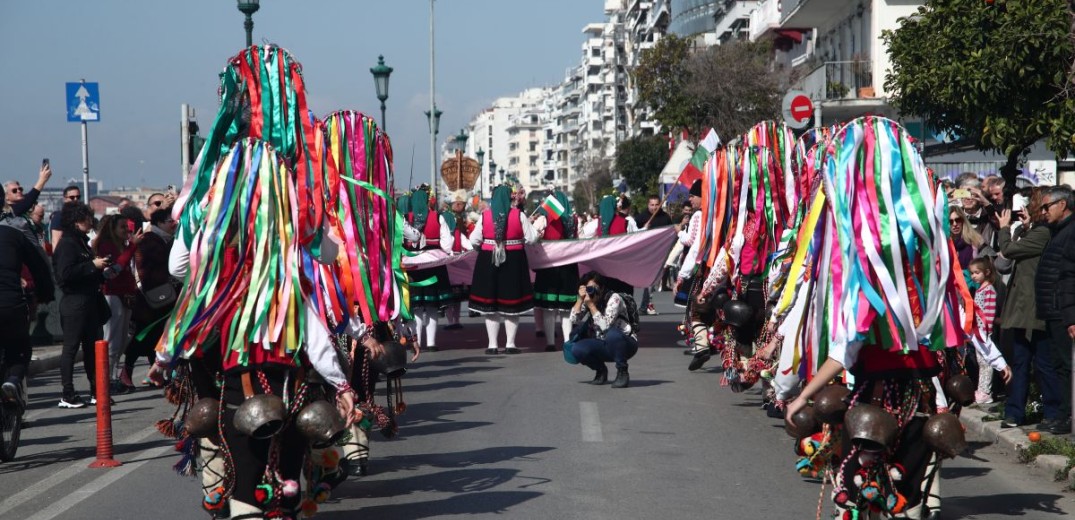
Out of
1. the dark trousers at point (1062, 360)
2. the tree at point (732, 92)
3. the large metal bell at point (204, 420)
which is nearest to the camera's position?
the large metal bell at point (204, 420)

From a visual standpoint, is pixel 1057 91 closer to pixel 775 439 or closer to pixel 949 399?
pixel 775 439

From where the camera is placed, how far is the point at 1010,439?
9.79 metres

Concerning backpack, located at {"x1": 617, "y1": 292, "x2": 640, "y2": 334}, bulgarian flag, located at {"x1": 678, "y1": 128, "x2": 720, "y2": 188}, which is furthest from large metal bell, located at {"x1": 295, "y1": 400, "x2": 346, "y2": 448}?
bulgarian flag, located at {"x1": 678, "y1": 128, "x2": 720, "y2": 188}

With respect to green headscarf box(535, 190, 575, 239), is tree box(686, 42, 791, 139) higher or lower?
higher

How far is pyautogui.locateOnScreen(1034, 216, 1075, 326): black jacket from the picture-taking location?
30.6 feet

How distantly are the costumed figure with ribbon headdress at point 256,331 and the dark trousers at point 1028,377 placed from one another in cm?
599

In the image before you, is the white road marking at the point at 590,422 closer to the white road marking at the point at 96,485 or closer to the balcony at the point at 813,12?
the white road marking at the point at 96,485

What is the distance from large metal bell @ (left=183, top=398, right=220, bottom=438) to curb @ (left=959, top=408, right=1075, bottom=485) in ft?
17.8

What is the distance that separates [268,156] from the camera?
6.29 m

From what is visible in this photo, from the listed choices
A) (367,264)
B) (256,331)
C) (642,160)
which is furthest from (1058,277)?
(642,160)

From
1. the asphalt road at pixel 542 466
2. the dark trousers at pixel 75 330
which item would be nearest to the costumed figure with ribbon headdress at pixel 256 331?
the asphalt road at pixel 542 466

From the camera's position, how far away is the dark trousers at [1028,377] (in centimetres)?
1009

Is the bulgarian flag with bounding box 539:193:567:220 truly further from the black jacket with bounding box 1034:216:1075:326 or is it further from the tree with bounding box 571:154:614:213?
the tree with bounding box 571:154:614:213

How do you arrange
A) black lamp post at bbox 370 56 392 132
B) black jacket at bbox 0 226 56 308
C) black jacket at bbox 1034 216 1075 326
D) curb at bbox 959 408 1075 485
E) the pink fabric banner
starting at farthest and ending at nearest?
1. black lamp post at bbox 370 56 392 132
2. the pink fabric banner
3. black jacket at bbox 0 226 56 308
4. black jacket at bbox 1034 216 1075 326
5. curb at bbox 959 408 1075 485
